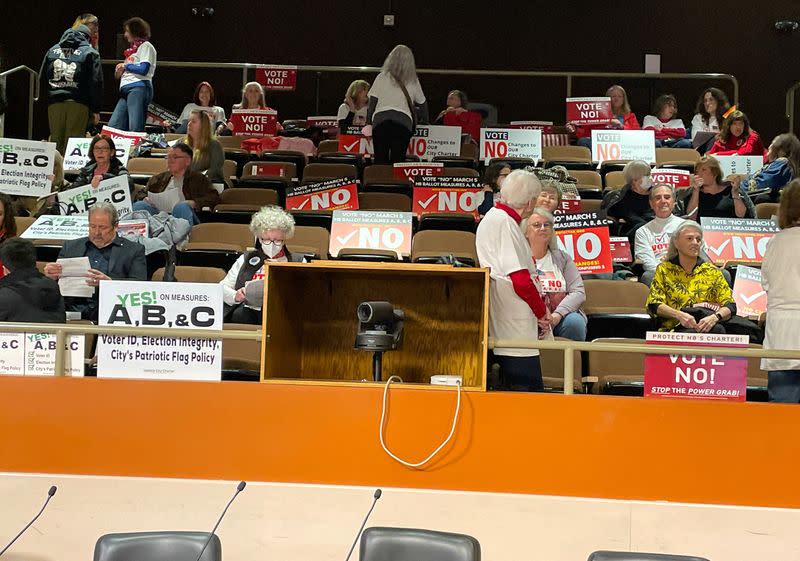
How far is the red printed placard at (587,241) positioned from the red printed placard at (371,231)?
3.34 feet

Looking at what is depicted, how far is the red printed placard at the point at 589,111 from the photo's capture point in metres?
11.5

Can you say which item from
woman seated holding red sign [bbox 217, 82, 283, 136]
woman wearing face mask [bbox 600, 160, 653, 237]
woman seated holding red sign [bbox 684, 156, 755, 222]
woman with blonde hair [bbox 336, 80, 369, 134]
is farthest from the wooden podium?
woman seated holding red sign [bbox 217, 82, 283, 136]

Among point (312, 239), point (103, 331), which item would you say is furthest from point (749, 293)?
point (103, 331)

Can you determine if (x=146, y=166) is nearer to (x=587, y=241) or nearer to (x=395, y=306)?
(x=587, y=241)

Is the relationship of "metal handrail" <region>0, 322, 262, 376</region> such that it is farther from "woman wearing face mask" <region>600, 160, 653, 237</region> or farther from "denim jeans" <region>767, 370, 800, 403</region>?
"woman wearing face mask" <region>600, 160, 653, 237</region>

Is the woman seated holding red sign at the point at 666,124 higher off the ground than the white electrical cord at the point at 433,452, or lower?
higher

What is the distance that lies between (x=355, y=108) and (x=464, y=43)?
2848mm

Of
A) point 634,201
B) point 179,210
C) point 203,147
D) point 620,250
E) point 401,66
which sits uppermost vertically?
point 401,66

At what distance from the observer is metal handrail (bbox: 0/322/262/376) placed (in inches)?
171

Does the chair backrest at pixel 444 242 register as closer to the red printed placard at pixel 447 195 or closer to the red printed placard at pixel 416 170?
the red printed placard at pixel 447 195

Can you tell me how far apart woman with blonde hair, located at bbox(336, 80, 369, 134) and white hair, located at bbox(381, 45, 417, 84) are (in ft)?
6.71

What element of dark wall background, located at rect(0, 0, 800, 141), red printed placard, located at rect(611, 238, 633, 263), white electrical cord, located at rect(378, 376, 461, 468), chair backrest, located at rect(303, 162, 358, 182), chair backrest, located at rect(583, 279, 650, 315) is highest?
dark wall background, located at rect(0, 0, 800, 141)

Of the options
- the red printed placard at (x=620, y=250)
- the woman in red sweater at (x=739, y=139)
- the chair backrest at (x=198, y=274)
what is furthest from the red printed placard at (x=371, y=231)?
the woman in red sweater at (x=739, y=139)

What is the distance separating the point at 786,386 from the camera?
457cm
